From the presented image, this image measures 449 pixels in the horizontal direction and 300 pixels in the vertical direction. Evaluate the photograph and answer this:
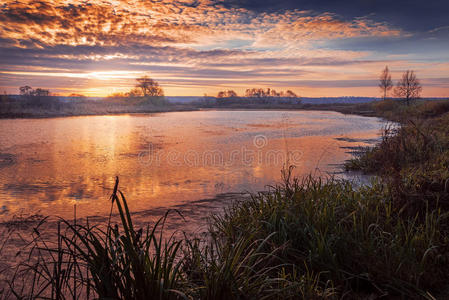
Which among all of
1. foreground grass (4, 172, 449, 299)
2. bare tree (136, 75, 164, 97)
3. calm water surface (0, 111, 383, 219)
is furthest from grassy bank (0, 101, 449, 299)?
bare tree (136, 75, 164, 97)

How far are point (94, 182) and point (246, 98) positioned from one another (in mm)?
76811

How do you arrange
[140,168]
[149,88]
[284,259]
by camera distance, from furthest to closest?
[149,88], [140,168], [284,259]

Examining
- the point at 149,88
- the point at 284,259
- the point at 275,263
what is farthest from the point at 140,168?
the point at 149,88

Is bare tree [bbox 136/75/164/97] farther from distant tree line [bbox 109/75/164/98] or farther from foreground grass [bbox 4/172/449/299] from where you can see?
foreground grass [bbox 4/172/449/299]

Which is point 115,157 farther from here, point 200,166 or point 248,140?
point 248,140

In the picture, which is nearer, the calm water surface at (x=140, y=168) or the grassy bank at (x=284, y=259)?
the grassy bank at (x=284, y=259)

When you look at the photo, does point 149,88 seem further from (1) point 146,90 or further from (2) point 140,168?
(2) point 140,168

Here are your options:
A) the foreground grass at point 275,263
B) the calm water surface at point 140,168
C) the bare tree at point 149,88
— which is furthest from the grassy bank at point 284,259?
the bare tree at point 149,88

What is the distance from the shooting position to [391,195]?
175 inches

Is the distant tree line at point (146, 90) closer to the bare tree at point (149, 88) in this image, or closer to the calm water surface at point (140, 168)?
the bare tree at point (149, 88)

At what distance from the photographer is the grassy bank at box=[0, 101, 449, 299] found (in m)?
2.25

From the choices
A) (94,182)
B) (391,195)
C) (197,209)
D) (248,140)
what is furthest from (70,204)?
(248,140)

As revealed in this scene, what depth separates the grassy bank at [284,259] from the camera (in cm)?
225

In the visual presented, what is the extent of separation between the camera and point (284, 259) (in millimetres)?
3330
